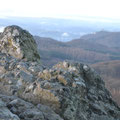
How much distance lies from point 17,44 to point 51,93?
4.62 m

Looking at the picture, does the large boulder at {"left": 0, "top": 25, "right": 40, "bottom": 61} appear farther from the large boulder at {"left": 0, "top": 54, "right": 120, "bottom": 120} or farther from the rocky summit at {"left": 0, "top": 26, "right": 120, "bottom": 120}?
the large boulder at {"left": 0, "top": 54, "right": 120, "bottom": 120}

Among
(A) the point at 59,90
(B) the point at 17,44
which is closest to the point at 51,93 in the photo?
(A) the point at 59,90

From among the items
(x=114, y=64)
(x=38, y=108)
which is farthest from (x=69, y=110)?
(x=114, y=64)

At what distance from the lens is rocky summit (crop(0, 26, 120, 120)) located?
25.9 feet

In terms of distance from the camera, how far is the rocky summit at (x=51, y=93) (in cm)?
789

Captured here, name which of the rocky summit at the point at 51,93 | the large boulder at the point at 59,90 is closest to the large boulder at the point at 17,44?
the rocky summit at the point at 51,93

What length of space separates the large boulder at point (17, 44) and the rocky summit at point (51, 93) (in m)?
0.50

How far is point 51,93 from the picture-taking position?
8.40 metres

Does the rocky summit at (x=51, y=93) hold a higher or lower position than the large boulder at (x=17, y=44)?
lower

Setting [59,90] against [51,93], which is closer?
[51,93]

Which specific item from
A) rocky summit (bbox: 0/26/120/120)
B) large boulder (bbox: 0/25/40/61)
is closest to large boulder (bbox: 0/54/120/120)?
rocky summit (bbox: 0/26/120/120)

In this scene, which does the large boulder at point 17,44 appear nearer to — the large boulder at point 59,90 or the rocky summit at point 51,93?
the rocky summit at point 51,93

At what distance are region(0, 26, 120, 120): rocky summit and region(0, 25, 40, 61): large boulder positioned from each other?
50 centimetres

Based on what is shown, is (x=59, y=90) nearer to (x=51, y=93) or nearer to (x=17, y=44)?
(x=51, y=93)
